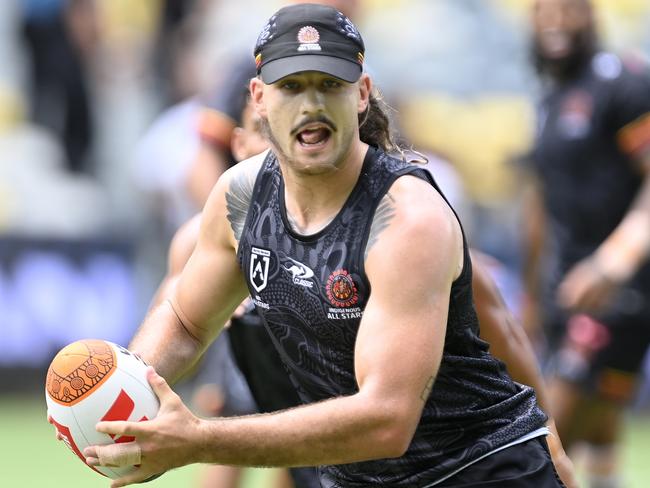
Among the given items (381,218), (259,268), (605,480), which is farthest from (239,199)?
(605,480)

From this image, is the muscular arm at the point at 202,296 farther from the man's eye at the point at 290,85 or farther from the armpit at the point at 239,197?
the man's eye at the point at 290,85

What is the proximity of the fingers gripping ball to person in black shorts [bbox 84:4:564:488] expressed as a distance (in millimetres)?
101

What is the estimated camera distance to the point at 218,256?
464 cm

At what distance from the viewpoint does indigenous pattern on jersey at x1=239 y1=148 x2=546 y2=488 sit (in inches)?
166

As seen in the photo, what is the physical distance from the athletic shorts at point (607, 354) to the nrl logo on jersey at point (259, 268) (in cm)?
387

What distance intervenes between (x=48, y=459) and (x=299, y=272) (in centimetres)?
570

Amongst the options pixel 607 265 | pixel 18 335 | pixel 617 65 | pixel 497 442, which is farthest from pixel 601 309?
pixel 18 335

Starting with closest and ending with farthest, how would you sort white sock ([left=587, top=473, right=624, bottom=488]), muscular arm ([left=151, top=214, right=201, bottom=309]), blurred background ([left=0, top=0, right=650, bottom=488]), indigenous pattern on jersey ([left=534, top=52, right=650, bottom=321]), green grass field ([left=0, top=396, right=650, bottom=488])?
muscular arm ([left=151, top=214, right=201, bottom=309]) < indigenous pattern on jersey ([left=534, top=52, right=650, bottom=321]) < white sock ([left=587, top=473, right=624, bottom=488]) < green grass field ([left=0, top=396, right=650, bottom=488]) < blurred background ([left=0, top=0, right=650, bottom=488])

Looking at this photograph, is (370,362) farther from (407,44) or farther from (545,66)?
(407,44)

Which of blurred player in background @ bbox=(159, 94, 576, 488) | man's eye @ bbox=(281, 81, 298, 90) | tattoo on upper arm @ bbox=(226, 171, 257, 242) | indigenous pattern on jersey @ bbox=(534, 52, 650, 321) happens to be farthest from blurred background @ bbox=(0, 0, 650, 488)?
man's eye @ bbox=(281, 81, 298, 90)

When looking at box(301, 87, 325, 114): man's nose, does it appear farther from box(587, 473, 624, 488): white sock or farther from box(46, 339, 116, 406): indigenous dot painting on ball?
box(587, 473, 624, 488): white sock

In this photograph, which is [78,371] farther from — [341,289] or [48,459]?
[48,459]

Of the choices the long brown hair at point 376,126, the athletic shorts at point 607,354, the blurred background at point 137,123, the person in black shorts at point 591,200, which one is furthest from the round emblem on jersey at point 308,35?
the blurred background at point 137,123

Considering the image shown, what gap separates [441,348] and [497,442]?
48cm
